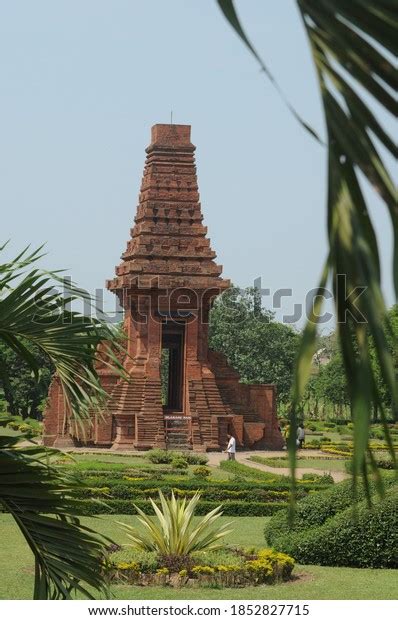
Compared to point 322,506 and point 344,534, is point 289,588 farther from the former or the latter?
point 322,506

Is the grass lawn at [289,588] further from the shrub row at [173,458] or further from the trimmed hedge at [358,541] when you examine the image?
the shrub row at [173,458]

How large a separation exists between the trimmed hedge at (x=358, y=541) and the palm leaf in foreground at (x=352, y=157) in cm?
987

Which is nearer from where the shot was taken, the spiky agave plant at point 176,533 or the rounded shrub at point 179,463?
the spiky agave plant at point 176,533

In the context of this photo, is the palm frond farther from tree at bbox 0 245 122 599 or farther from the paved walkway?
the paved walkway

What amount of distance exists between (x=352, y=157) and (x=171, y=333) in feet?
107

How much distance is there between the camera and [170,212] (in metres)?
33.0

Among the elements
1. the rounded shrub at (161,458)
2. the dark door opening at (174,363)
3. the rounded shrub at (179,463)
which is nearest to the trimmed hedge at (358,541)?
the rounded shrub at (179,463)

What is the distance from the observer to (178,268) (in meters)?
32.0

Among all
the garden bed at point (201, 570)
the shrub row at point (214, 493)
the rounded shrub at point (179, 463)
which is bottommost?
the garden bed at point (201, 570)

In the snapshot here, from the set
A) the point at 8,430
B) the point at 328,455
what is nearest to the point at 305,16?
the point at 328,455

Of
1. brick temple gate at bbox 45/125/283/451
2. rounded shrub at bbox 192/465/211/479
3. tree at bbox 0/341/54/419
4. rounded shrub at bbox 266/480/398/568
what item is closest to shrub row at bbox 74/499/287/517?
rounded shrub at bbox 266/480/398/568

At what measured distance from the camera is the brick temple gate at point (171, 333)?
30766mm

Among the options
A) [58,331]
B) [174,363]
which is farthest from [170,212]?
[58,331]

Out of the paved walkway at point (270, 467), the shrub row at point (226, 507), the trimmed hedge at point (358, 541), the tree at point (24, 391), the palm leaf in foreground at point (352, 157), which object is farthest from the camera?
the tree at point (24, 391)
